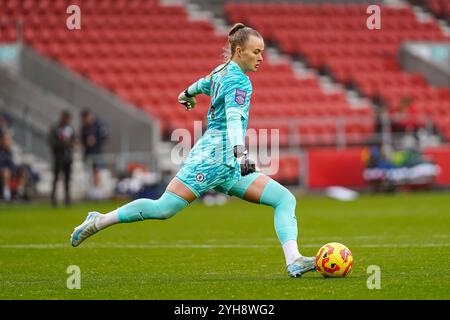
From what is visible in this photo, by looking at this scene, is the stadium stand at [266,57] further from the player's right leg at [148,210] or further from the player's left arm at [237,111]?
the player's left arm at [237,111]

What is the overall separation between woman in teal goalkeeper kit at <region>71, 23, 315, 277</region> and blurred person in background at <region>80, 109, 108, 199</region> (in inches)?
601

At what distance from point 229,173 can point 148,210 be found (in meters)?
0.75

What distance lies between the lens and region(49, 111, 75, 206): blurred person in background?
23047 mm

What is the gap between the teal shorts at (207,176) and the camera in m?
9.22

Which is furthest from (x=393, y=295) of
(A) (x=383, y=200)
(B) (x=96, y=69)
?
(B) (x=96, y=69)

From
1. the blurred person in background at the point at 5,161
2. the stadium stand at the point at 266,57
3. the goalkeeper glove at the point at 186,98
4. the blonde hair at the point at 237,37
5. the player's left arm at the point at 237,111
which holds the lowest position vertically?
the player's left arm at the point at 237,111

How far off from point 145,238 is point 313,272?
513 cm

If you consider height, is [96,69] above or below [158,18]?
below

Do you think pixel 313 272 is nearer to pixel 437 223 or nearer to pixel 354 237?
pixel 354 237

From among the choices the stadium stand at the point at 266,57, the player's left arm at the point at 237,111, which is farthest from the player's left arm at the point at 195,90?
the stadium stand at the point at 266,57

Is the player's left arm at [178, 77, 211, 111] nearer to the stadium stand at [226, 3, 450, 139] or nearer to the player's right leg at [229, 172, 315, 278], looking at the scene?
the player's right leg at [229, 172, 315, 278]

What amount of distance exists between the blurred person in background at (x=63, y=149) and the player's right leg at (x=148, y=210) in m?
13.5
